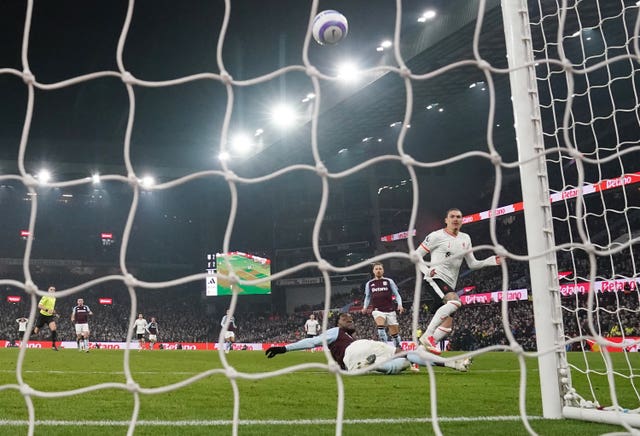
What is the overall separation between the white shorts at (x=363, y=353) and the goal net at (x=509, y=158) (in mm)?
1060

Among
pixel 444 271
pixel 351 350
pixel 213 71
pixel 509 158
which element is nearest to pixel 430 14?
pixel 213 71

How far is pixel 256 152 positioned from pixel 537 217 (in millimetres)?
23613

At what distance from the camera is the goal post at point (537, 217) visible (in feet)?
10.0

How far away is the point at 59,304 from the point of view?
3381cm

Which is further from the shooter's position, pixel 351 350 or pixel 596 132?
pixel 596 132

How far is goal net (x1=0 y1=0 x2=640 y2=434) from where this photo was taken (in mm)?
2371

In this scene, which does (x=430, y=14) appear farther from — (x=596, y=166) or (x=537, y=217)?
(x=537, y=217)

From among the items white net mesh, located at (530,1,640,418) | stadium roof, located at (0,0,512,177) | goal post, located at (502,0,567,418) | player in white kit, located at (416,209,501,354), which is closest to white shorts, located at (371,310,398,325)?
player in white kit, located at (416,209,501,354)

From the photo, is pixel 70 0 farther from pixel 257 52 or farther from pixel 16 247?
pixel 16 247

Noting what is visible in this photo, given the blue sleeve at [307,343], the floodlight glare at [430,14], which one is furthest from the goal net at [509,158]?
the blue sleeve at [307,343]

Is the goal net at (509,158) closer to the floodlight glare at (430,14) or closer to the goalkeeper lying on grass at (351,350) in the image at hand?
the floodlight glare at (430,14)

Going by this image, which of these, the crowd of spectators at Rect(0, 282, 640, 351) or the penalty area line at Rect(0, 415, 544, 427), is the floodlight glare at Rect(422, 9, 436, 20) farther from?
the penalty area line at Rect(0, 415, 544, 427)

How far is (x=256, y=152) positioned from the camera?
26.2 m

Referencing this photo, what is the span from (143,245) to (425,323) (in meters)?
19.0
